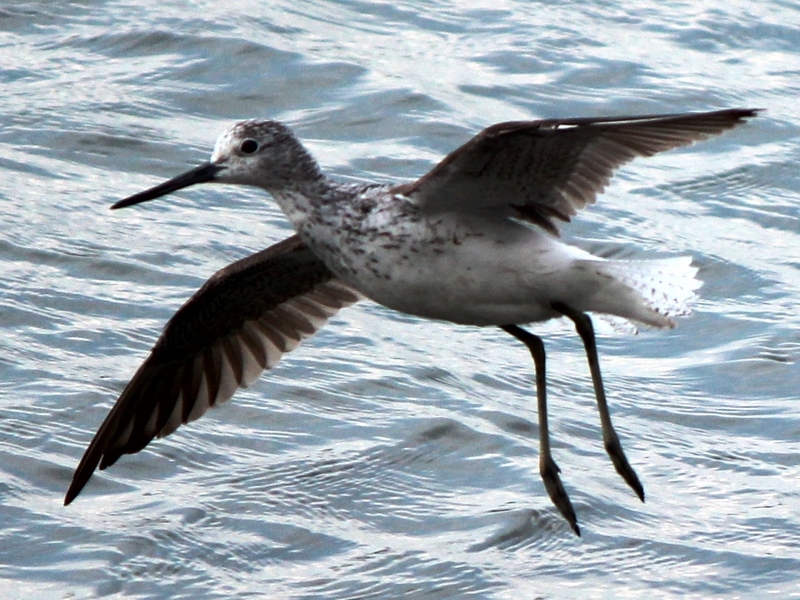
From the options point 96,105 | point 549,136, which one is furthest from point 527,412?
point 96,105

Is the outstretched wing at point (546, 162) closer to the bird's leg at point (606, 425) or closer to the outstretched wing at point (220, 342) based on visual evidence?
the bird's leg at point (606, 425)

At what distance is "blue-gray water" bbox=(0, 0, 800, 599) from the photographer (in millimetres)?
7949

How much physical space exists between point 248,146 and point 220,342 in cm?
159

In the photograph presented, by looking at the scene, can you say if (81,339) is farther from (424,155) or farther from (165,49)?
(165,49)

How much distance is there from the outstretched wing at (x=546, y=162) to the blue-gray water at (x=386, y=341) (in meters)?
1.87

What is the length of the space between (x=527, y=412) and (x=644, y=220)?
7.79 ft

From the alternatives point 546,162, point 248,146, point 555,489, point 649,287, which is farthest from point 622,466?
point 248,146

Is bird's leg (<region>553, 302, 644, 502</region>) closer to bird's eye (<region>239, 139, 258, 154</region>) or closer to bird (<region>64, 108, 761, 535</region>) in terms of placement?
bird (<region>64, 108, 761, 535</region>)

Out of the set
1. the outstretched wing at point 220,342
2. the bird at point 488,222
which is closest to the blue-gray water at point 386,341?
the outstretched wing at point 220,342

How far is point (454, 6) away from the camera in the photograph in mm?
14531

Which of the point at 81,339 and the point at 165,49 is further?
the point at 165,49

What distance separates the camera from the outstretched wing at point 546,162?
626cm

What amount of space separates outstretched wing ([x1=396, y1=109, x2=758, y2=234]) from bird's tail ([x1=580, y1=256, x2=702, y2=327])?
30 centimetres

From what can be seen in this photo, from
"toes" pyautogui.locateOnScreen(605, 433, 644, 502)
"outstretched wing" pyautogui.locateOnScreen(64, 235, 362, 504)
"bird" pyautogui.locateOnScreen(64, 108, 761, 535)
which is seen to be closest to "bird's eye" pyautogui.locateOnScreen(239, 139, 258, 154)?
"bird" pyautogui.locateOnScreen(64, 108, 761, 535)
